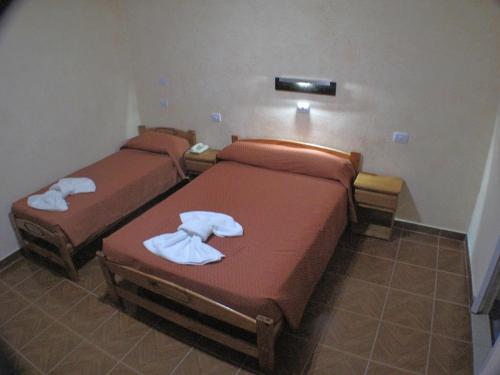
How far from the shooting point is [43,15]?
313cm

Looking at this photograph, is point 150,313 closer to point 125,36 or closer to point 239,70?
point 239,70

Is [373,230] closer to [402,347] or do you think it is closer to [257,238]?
[402,347]

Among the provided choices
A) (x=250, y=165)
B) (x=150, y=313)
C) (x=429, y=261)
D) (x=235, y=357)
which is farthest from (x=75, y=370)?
(x=429, y=261)

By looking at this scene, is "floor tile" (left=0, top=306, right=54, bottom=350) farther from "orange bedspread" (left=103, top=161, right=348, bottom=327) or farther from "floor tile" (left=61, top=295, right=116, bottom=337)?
"orange bedspread" (left=103, top=161, right=348, bottom=327)

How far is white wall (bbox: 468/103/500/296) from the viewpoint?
7.87 feet

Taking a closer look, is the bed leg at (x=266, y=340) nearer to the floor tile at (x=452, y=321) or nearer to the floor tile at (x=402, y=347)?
the floor tile at (x=402, y=347)

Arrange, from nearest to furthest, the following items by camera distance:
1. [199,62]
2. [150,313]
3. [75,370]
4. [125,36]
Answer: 1. [75,370]
2. [150,313]
3. [199,62]
4. [125,36]

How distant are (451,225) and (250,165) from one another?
1812 millimetres

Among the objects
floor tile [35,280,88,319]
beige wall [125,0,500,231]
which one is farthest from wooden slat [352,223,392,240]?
floor tile [35,280,88,319]

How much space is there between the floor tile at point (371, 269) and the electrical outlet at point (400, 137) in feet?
A: 3.22

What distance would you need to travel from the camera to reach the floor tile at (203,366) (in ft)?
7.23

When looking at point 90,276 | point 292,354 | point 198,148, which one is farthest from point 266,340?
point 198,148

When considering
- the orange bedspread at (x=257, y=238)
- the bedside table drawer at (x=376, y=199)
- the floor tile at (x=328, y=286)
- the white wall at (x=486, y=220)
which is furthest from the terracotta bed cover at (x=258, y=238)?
the white wall at (x=486, y=220)

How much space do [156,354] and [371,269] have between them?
1688mm
